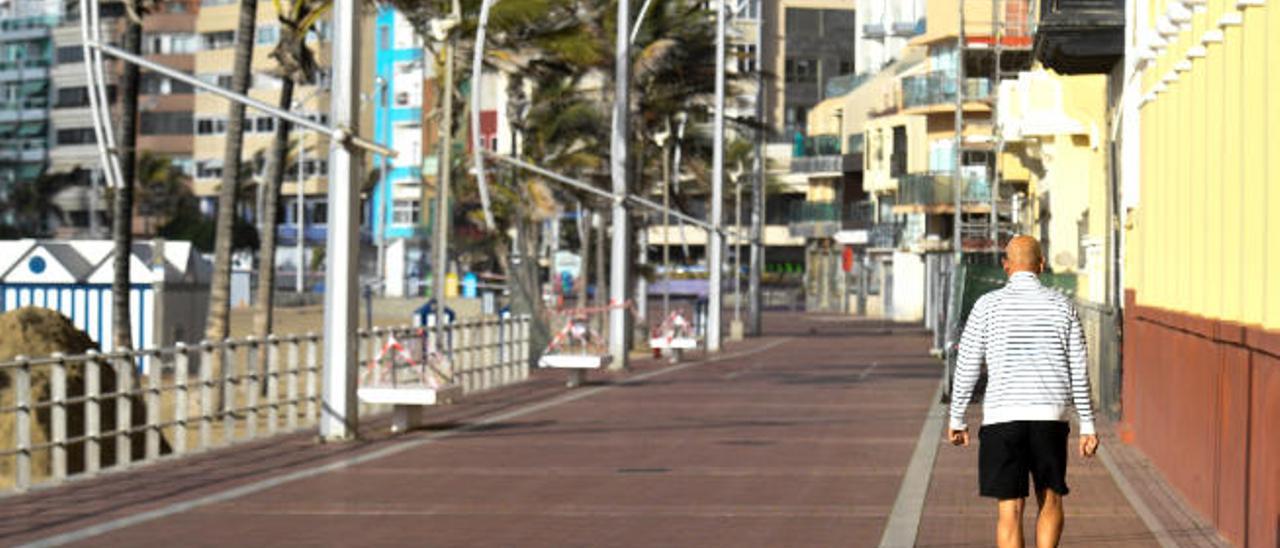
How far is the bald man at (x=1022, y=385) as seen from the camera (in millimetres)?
13695

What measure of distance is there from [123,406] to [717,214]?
4702 cm

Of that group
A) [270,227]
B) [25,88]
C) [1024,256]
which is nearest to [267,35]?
[25,88]

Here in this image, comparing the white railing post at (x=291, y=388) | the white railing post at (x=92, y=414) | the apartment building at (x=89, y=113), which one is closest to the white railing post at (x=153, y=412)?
the white railing post at (x=92, y=414)

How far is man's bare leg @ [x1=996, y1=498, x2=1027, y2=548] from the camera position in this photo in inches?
544

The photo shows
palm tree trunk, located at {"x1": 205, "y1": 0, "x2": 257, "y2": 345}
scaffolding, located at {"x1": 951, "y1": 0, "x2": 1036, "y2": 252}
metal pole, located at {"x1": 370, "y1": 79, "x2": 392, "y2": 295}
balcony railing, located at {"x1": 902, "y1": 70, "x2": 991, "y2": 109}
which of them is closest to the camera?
palm tree trunk, located at {"x1": 205, "y1": 0, "x2": 257, "y2": 345}

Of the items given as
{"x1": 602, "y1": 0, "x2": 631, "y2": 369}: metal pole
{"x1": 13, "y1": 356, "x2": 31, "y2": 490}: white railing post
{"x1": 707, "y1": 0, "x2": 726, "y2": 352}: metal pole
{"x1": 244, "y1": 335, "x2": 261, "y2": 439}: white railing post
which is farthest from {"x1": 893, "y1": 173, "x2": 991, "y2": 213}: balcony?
{"x1": 13, "y1": 356, "x2": 31, "y2": 490}: white railing post

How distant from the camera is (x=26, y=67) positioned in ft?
533

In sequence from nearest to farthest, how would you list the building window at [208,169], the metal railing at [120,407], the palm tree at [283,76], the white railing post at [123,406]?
the metal railing at [120,407], the white railing post at [123,406], the palm tree at [283,76], the building window at [208,169]

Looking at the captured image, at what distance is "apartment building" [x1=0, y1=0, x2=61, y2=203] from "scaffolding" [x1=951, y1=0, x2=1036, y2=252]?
3202 inches

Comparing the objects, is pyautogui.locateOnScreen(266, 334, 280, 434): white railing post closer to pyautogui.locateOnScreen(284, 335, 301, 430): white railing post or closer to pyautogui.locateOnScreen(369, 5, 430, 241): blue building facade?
pyautogui.locateOnScreen(284, 335, 301, 430): white railing post

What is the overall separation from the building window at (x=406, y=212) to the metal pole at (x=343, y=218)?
120m

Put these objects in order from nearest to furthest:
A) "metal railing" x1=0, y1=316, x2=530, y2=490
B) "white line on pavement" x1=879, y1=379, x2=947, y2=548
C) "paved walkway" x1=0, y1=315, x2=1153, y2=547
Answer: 1. "white line on pavement" x1=879, y1=379, x2=947, y2=548
2. "paved walkway" x1=0, y1=315, x2=1153, y2=547
3. "metal railing" x1=0, y1=316, x2=530, y2=490

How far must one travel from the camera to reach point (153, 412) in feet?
79.1

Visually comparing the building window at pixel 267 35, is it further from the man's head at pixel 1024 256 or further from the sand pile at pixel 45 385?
the man's head at pixel 1024 256
